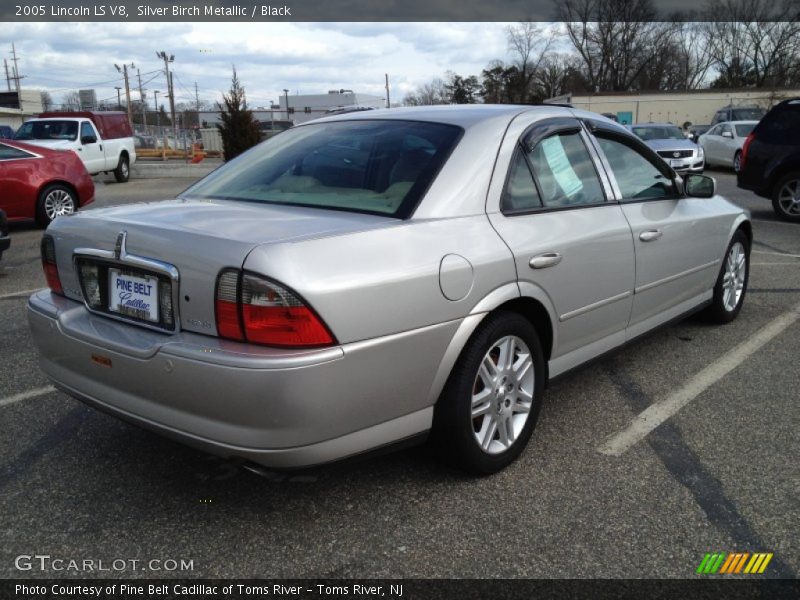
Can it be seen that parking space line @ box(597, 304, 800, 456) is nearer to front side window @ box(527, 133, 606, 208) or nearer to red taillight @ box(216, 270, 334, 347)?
front side window @ box(527, 133, 606, 208)

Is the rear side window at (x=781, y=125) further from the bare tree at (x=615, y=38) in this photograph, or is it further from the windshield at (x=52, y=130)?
the bare tree at (x=615, y=38)

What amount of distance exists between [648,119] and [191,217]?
5085 centimetres

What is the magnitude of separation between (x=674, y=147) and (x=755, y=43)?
5690 cm

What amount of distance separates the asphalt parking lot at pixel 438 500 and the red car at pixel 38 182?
7041mm

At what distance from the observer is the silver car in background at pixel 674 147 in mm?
19016

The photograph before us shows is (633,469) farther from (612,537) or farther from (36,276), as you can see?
(36,276)

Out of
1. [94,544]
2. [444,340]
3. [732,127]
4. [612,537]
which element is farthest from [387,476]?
[732,127]

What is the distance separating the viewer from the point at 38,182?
10281 mm

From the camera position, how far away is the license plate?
2.57 metres

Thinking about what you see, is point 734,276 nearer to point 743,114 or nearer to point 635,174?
point 635,174

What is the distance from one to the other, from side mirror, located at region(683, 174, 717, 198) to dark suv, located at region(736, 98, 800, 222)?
708 centimetres

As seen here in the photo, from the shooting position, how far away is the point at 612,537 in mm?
2580

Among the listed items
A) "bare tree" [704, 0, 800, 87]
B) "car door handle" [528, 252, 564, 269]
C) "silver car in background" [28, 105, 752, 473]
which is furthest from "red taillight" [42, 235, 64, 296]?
"bare tree" [704, 0, 800, 87]

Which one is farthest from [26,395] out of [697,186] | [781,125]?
[781,125]
